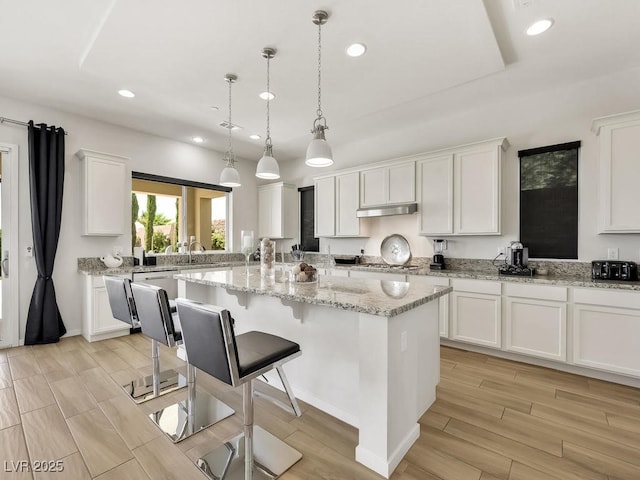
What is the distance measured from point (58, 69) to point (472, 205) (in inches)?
183

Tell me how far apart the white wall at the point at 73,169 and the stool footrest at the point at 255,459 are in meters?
3.38

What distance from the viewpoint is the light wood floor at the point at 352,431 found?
1.66m

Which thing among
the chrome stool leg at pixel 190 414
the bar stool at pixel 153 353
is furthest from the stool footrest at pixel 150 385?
the chrome stool leg at pixel 190 414

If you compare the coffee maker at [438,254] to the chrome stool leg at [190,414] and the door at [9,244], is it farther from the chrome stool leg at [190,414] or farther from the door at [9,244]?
the door at [9,244]

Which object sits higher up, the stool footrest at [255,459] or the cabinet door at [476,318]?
the cabinet door at [476,318]

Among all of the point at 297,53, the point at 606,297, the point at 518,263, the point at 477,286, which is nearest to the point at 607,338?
the point at 606,297

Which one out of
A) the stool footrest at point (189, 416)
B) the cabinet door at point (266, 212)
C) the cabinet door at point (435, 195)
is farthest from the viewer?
the cabinet door at point (266, 212)

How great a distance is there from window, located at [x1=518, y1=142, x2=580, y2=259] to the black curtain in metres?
5.69

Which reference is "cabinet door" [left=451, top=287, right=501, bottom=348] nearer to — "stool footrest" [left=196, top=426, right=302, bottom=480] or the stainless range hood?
the stainless range hood

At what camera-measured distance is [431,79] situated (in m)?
2.95

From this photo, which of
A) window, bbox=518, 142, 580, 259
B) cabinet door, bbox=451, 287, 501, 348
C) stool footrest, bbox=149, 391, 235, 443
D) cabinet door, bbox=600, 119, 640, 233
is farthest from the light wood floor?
cabinet door, bbox=600, 119, 640, 233

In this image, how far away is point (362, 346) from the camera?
1.67m

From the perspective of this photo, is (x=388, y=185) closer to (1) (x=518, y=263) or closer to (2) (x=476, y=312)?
(1) (x=518, y=263)

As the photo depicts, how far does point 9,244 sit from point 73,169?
1.14 metres
